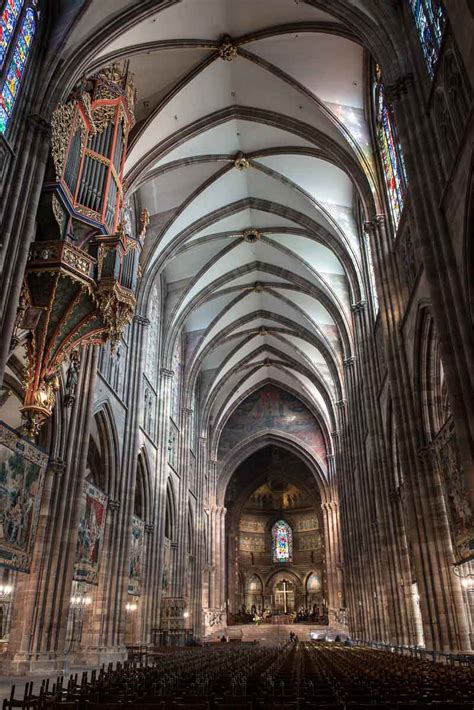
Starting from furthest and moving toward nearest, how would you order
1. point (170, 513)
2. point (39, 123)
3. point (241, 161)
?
point (170, 513), point (241, 161), point (39, 123)

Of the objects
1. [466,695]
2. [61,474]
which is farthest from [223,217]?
[466,695]

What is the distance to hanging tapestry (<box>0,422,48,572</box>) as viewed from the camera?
1186cm

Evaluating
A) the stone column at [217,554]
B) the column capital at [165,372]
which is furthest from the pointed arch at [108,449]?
the stone column at [217,554]

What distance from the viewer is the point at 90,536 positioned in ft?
55.2

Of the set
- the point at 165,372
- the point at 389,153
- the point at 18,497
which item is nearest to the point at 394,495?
the point at 389,153

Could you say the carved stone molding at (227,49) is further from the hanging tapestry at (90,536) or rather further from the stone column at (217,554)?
the stone column at (217,554)

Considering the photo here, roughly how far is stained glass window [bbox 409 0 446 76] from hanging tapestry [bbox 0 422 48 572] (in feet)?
37.9

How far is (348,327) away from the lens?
1113 inches

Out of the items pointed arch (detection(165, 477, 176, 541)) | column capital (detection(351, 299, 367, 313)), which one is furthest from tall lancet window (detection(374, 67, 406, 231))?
pointed arch (detection(165, 477, 176, 541))

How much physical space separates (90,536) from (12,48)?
12.7 metres

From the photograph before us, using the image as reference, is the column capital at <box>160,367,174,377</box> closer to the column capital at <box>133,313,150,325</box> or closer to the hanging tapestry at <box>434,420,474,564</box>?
Answer: the column capital at <box>133,313,150,325</box>

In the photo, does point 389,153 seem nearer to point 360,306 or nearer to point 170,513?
point 360,306

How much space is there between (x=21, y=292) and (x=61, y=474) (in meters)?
5.22

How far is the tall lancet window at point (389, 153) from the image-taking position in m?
15.6
